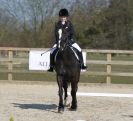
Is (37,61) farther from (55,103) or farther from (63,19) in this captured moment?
(63,19)

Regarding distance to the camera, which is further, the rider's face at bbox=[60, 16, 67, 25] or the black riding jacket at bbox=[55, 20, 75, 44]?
the rider's face at bbox=[60, 16, 67, 25]

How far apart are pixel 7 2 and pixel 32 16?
3.43 meters

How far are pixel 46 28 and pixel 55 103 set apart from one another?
20345 millimetres

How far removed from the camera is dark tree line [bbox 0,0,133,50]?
3291cm

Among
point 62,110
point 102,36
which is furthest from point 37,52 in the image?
point 102,36

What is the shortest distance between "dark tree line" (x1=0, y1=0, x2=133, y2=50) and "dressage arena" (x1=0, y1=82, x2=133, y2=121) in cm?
1449

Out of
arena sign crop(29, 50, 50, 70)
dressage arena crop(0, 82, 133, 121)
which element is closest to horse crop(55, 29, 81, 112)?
dressage arena crop(0, 82, 133, 121)

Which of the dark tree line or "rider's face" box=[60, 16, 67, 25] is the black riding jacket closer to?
"rider's face" box=[60, 16, 67, 25]

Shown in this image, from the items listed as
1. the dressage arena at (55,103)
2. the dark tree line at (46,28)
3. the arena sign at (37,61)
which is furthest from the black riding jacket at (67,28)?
the dark tree line at (46,28)

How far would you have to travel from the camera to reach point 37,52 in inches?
743

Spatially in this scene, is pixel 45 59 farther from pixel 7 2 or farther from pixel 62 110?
pixel 7 2

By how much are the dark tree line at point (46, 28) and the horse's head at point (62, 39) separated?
69.7ft

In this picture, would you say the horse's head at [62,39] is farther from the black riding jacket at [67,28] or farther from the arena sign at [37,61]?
the arena sign at [37,61]

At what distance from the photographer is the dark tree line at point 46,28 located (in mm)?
32906
